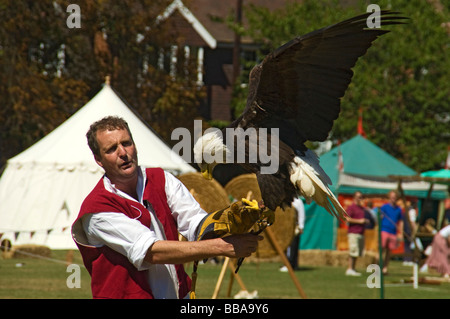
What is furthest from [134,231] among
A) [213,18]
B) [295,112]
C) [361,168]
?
[213,18]

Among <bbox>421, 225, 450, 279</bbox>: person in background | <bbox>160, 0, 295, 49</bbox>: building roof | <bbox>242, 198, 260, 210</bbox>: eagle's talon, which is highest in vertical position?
<bbox>160, 0, 295, 49</bbox>: building roof

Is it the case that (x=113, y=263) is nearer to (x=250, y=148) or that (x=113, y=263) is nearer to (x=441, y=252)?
(x=250, y=148)

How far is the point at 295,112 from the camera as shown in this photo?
19.1 ft

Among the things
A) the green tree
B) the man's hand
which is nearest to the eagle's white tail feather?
the man's hand

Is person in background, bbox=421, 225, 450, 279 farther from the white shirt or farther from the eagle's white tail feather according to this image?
the white shirt

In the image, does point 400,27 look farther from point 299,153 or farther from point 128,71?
point 299,153

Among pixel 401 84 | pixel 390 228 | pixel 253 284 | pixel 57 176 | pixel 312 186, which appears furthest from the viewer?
pixel 401 84

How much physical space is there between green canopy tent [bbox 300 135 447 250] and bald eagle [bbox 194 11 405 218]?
17425 millimetres

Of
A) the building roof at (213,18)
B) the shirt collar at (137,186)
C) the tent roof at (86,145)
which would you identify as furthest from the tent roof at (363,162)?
the shirt collar at (137,186)

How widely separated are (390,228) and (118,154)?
49.0 ft

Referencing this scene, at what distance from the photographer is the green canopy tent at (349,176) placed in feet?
77.0

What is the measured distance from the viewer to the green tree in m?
31.8

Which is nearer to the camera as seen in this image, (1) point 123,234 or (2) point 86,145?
(1) point 123,234
